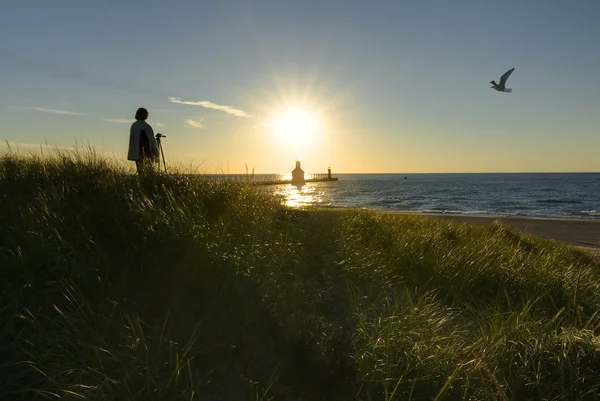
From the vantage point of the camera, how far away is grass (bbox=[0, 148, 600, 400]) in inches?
105

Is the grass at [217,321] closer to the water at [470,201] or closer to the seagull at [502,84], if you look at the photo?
the water at [470,201]

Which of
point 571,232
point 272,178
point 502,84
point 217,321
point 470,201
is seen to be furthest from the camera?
point 272,178

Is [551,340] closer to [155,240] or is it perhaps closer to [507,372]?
[507,372]

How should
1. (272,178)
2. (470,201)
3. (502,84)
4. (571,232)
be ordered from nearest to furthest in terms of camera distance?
(502,84) < (571,232) < (470,201) < (272,178)

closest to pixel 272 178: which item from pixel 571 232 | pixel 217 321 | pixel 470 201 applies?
pixel 470 201

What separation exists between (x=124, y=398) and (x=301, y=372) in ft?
4.75

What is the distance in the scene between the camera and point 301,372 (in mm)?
3229

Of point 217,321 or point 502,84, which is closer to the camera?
point 217,321

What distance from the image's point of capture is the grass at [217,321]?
8.76ft

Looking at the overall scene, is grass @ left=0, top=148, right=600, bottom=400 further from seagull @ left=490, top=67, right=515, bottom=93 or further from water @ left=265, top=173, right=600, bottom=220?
seagull @ left=490, top=67, right=515, bottom=93

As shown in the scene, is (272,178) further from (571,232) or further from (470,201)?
(571,232)

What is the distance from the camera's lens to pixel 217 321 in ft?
11.1

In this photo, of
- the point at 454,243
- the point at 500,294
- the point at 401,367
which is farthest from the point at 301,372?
the point at 454,243

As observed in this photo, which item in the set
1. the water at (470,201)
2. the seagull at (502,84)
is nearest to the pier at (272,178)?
the water at (470,201)
